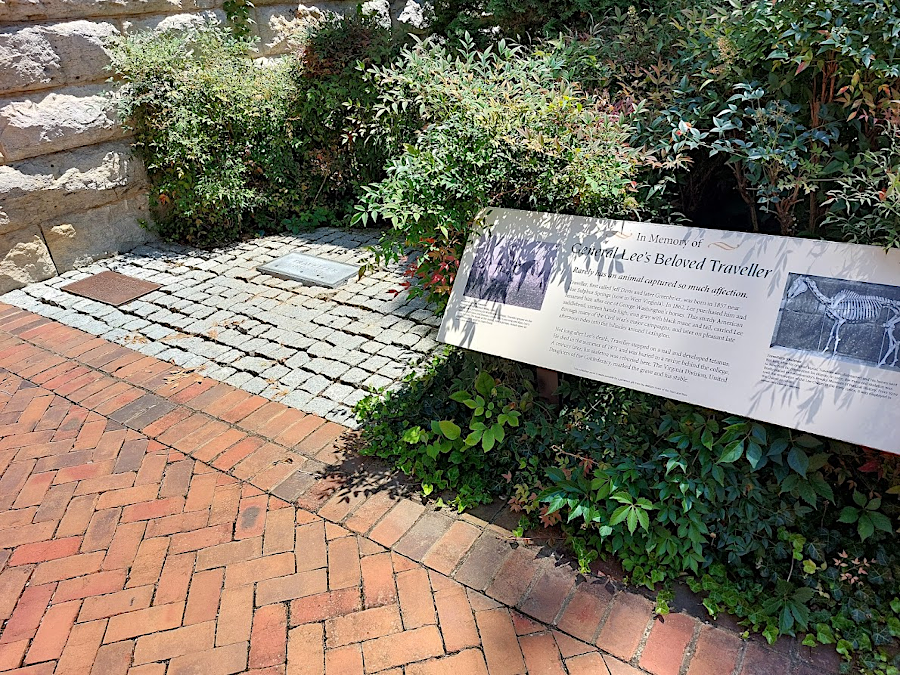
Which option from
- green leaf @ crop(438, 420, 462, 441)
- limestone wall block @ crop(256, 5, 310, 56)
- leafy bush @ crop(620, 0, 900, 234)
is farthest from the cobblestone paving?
limestone wall block @ crop(256, 5, 310, 56)

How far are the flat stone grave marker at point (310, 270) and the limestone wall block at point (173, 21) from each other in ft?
7.27

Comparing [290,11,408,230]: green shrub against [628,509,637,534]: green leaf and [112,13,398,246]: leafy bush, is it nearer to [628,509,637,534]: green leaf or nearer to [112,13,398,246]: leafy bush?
[112,13,398,246]: leafy bush

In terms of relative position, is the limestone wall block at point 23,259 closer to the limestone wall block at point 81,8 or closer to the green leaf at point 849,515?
the limestone wall block at point 81,8

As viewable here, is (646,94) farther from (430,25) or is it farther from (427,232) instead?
(430,25)

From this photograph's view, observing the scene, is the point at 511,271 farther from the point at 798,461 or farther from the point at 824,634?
the point at 824,634

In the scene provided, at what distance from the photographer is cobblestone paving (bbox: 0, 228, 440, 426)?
3.52 m

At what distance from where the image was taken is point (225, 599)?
88.0 inches

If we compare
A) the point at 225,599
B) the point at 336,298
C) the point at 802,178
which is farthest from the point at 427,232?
the point at 336,298

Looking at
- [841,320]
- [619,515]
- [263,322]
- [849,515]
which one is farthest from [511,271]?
[263,322]

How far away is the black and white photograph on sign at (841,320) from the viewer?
1860mm

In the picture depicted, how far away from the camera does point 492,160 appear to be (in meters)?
2.48

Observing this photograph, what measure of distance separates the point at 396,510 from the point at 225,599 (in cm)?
72

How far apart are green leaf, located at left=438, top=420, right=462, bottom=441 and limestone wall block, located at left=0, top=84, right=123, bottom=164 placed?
158 inches

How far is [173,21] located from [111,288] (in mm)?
2420
